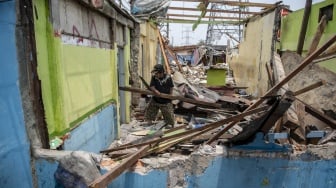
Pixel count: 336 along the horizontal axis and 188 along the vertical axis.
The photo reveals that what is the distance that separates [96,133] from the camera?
4.97m

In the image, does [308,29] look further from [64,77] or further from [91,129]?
[64,77]

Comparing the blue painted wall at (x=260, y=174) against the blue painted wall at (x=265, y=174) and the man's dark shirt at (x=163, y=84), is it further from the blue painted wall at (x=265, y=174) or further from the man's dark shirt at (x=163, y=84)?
the man's dark shirt at (x=163, y=84)

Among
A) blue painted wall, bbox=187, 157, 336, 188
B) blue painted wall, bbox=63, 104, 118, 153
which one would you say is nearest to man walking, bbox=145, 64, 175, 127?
blue painted wall, bbox=63, 104, 118, 153

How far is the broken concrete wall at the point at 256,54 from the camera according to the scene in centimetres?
959

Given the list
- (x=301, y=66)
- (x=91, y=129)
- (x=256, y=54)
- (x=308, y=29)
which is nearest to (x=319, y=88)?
(x=301, y=66)

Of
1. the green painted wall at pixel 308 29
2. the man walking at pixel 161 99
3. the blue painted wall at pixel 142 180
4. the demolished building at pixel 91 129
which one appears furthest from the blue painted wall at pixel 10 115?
the green painted wall at pixel 308 29

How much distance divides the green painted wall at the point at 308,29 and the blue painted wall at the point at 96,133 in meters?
5.06

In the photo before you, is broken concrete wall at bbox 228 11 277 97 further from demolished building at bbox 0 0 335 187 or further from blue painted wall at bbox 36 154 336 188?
blue painted wall at bbox 36 154 336 188

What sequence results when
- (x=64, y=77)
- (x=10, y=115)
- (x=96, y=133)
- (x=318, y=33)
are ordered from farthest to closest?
(x=318, y=33) → (x=96, y=133) → (x=64, y=77) → (x=10, y=115)

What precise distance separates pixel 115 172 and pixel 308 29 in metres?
6.92

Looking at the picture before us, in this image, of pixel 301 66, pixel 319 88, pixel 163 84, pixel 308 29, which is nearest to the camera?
pixel 301 66

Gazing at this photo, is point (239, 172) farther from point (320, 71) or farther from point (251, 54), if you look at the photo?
point (251, 54)

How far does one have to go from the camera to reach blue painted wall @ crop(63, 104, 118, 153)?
12.7ft

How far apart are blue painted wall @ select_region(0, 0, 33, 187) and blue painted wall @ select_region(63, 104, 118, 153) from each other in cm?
63
